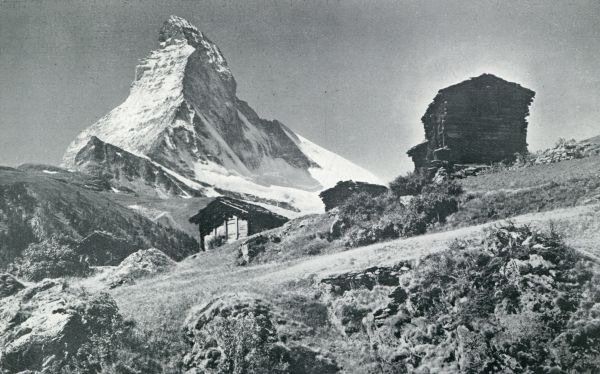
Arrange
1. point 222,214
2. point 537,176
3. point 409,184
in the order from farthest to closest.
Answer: point 222,214, point 409,184, point 537,176

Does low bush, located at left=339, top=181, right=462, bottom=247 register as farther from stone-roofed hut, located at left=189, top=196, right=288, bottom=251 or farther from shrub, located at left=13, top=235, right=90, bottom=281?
shrub, located at left=13, top=235, right=90, bottom=281

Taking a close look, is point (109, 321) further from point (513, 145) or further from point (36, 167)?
point (36, 167)

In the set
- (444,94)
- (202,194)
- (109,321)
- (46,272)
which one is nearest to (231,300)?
(109,321)

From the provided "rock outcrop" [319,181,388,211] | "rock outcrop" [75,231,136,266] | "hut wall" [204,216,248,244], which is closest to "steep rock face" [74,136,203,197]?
"rock outcrop" [319,181,388,211]

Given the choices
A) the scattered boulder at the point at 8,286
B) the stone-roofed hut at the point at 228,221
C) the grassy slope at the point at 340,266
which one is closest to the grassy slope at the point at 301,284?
the grassy slope at the point at 340,266

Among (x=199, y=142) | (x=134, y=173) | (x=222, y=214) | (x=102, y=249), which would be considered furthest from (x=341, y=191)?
(x=199, y=142)

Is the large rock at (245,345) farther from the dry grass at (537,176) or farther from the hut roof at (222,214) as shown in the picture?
the hut roof at (222,214)

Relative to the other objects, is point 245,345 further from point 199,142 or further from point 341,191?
point 199,142
